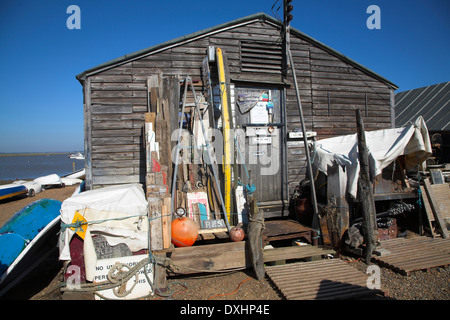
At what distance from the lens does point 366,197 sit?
5.09 meters

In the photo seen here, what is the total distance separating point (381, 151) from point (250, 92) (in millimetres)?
3388

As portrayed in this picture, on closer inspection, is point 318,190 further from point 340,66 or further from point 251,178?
point 340,66

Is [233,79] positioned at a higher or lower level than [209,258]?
higher

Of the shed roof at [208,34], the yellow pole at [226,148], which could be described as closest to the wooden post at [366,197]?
the yellow pole at [226,148]

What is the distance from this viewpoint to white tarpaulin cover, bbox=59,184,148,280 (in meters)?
3.95

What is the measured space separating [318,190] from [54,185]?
17.6 metres

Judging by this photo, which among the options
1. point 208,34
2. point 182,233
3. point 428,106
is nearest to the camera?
point 182,233

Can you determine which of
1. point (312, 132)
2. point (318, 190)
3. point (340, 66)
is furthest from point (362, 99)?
point (318, 190)

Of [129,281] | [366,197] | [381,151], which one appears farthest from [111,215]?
[381,151]

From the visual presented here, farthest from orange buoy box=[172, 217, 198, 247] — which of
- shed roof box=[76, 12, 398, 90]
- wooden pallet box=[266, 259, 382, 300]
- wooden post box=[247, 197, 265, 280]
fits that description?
shed roof box=[76, 12, 398, 90]

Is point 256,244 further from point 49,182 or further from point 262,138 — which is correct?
point 49,182

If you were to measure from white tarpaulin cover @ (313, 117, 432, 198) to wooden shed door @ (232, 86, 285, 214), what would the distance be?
1118mm

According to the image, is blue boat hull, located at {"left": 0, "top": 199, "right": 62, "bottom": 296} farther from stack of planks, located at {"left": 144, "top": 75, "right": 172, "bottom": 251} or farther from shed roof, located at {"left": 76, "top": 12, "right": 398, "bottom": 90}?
shed roof, located at {"left": 76, "top": 12, "right": 398, "bottom": 90}
